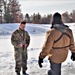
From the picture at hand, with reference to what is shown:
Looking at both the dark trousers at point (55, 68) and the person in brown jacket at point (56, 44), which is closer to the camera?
the person in brown jacket at point (56, 44)

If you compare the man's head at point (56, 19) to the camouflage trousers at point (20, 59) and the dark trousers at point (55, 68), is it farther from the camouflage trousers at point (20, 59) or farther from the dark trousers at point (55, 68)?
the camouflage trousers at point (20, 59)

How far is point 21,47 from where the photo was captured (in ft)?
21.4

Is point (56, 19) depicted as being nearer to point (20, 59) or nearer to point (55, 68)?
point (55, 68)

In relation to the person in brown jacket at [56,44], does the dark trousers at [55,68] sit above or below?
below

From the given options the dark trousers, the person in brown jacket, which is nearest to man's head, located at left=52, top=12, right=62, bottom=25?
the person in brown jacket

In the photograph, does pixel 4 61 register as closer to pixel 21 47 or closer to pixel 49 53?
pixel 21 47

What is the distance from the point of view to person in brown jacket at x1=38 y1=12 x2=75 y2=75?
13.8 feet

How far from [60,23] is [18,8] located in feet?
140

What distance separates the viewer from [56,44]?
13.9 feet

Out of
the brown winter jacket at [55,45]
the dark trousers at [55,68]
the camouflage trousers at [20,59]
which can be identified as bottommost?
the camouflage trousers at [20,59]

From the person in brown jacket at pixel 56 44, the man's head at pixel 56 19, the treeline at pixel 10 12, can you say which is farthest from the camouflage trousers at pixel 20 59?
the treeline at pixel 10 12

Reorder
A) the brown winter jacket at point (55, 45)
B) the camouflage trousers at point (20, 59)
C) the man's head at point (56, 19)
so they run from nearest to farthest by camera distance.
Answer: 1. the brown winter jacket at point (55, 45)
2. the man's head at point (56, 19)
3. the camouflage trousers at point (20, 59)

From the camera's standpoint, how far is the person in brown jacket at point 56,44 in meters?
4.20

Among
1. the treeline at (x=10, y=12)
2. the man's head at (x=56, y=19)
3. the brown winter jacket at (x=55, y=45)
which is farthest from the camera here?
the treeline at (x=10, y=12)
